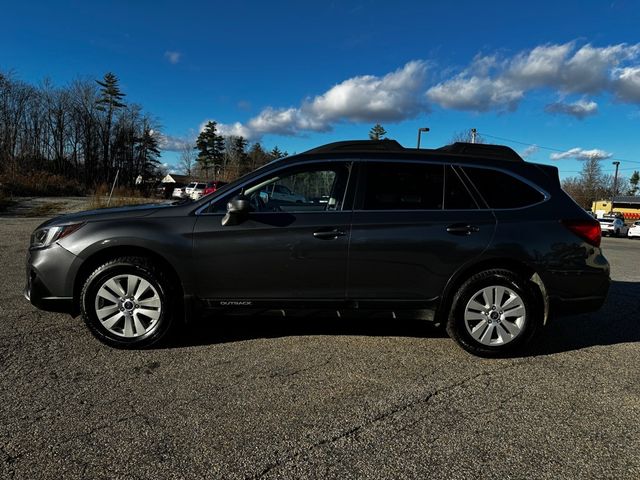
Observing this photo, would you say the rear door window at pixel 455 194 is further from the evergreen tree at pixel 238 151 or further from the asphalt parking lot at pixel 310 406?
the evergreen tree at pixel 238 151

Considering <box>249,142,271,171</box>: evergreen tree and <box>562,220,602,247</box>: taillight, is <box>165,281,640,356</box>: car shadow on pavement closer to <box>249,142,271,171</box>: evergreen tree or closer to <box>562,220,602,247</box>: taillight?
<box>562,220,602,247</box>: taillight

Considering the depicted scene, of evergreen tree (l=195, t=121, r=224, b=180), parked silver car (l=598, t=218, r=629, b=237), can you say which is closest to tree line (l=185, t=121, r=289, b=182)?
evergreen tree (l=195, t=121, r=224, b=180)

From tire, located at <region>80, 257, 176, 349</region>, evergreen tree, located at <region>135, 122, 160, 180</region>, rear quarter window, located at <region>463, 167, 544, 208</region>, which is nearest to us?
tire, located at <region>80, 257, 176, 349</region>

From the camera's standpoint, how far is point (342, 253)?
3922 mm

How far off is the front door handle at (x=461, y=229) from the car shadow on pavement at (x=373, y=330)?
3.01 ft

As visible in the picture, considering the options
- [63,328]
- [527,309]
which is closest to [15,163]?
[63,328]

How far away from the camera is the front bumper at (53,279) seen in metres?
3.92

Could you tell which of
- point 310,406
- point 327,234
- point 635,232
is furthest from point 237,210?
point 635,232

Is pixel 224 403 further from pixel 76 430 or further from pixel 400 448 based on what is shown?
pixel 400 448

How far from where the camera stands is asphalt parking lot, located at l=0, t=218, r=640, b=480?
2438mm

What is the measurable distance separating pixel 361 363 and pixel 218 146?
85083mm

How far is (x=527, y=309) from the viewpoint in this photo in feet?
13.2

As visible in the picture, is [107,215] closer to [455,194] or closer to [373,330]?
[373,330]

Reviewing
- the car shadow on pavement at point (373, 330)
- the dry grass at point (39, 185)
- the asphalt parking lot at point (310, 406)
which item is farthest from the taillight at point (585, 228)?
the dry grass at point (39, 185)
